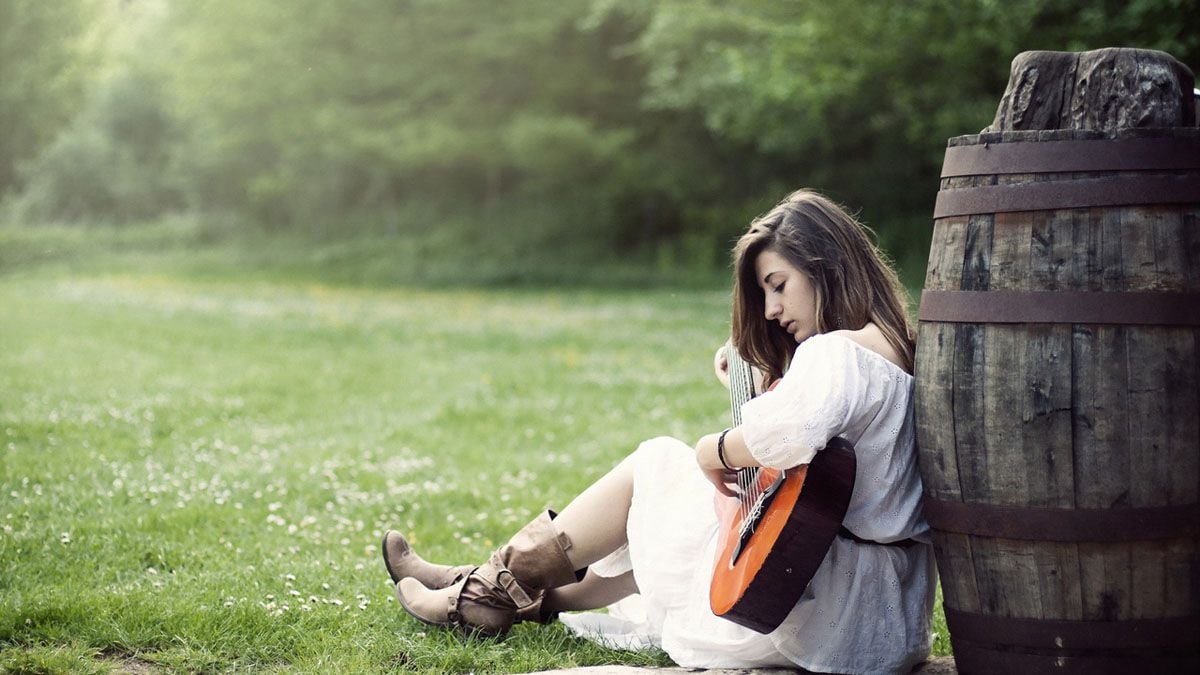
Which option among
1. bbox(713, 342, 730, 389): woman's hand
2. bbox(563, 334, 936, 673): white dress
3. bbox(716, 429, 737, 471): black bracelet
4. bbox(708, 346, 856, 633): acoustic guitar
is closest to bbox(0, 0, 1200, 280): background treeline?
bbox(713, 342, 730, 389): woman's hand

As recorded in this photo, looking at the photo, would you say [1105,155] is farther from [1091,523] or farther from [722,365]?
[722,365]

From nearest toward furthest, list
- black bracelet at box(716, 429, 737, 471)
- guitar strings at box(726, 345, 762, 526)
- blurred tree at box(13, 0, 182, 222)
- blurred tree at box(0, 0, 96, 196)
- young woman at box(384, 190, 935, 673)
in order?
young woman at box(384, 190, 935, 673) < black bracelet at box(716, 429, 737, 471) < guitar strings at box(726, 345, 762, 526) < blurred tree at box(0, 0, 96, 196) < blurred tree at box(13, 0, 182, 222)

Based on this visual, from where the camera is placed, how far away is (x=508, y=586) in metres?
3.84

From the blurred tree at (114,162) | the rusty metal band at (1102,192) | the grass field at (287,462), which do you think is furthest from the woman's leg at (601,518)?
the blurred tree at (114,162)

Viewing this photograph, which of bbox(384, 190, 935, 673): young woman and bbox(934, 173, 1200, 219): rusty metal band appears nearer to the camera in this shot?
bbox(934, 173, 1200, 219): rusty metal band

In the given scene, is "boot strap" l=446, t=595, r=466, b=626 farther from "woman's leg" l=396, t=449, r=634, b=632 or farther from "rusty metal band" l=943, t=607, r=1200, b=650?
"rusty metal band" l=943, t=607, r=1200, b=650

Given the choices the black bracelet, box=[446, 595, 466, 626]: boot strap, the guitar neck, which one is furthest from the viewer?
box=[446, 595, 466, 626]: boot strap

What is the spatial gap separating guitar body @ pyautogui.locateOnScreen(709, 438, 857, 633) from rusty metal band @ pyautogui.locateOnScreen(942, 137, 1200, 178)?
849mm

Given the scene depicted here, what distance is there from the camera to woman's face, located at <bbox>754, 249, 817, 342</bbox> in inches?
135

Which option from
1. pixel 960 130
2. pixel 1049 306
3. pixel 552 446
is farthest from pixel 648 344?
pixel 1049 306

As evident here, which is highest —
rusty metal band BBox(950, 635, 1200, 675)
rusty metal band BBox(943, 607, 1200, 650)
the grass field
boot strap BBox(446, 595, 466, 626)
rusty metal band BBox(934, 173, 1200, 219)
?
rusty metal band BBox(934, 173, 1200, 219)

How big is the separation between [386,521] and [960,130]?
42.7 feet

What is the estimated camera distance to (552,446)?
24.8 ft

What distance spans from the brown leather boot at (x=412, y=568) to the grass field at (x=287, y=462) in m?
0.16
